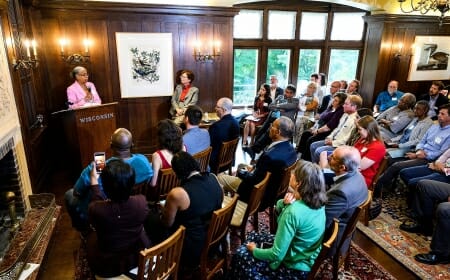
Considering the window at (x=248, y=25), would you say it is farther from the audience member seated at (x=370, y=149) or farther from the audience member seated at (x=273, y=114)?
the audience member seated at (x=370, y=149)

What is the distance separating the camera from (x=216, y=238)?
2.14 meters

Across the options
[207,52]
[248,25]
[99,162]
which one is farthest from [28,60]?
[248,25]

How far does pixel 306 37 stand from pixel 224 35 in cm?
263

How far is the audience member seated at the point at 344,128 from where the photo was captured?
4121mm

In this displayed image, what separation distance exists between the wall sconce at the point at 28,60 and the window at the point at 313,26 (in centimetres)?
545

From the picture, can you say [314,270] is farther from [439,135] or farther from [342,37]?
[342,37]

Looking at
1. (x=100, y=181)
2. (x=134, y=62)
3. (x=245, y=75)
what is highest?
(x=134, y=62)

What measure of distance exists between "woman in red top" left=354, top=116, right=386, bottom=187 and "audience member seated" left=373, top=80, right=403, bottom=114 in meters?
3.11

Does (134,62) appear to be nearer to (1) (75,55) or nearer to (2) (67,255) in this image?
(1) (75,55)

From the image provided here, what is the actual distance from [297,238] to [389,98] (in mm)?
5243

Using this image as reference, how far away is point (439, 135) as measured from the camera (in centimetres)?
362

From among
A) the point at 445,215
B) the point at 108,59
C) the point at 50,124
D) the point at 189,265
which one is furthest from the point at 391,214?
the point at 50,124

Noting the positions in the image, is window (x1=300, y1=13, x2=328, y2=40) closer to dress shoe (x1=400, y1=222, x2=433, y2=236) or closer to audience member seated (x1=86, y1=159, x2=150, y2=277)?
dress shoe (x1=400, y1=222, x2=433, y2=236)

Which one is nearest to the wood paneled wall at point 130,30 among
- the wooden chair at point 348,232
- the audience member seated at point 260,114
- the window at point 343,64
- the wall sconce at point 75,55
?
the wall sconce at point 75,55
